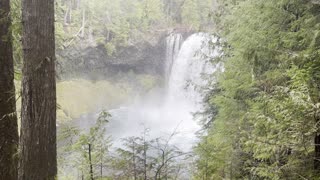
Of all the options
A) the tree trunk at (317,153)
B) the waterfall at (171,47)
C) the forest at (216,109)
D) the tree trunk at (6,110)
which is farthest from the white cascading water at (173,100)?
the tree trunk at (317,153)

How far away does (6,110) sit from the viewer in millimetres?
4125

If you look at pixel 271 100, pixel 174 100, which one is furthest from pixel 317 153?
pixel 174 100

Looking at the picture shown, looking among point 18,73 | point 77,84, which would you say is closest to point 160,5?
point 77,84

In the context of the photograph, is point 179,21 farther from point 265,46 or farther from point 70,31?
point 265,46

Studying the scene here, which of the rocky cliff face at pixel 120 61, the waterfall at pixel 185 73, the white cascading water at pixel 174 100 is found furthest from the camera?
the rocky cliff face at pixel 120 61

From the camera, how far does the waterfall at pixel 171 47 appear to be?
2759 centimetres

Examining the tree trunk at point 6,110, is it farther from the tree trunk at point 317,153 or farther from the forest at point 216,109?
the tree trunk at point 317,153

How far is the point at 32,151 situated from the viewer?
3.23 m

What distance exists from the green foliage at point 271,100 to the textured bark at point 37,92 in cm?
213

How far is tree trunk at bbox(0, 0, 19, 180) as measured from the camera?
405cm

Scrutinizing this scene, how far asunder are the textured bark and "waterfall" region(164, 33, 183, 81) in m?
24.3

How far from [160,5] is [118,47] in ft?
22.4

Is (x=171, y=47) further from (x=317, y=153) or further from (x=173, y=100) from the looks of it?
(x=317, y=153)

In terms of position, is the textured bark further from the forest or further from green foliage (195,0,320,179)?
green foliage (195,0,320,179)
